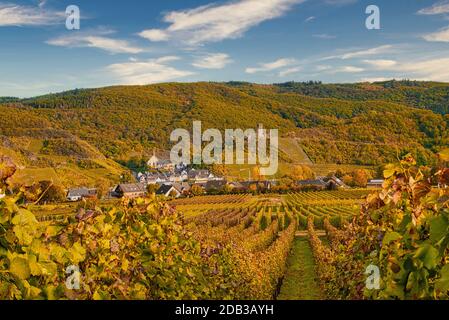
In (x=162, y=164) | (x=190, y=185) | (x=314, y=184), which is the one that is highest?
(x=162, y=164)

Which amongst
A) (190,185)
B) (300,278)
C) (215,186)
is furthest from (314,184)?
(300,278)

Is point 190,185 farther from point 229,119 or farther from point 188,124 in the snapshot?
point 229,119

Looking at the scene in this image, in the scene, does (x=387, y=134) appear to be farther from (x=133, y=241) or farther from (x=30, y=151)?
(x=133, y=241)

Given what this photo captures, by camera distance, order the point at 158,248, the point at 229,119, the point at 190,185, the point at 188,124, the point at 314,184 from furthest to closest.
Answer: the point at 229,119 < the point at 188,124 < the point at 190,185 < the point at 314,184 < the point at 158,248

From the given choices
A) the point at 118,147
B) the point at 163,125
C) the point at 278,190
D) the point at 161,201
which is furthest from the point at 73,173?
the point at 161,201

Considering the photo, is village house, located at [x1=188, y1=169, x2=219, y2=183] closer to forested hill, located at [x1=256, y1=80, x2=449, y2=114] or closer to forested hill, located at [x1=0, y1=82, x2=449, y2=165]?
forested hill, located at [x1=0, y1=82, x2=449, y2=165]

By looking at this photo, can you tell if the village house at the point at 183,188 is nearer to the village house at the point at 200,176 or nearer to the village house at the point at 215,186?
the village house at the point at 215,186
